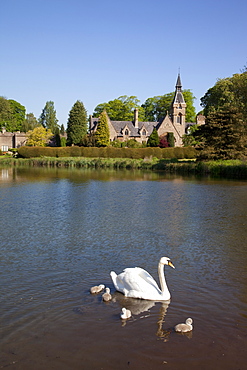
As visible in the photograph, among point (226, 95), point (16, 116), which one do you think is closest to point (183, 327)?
point (226, 95)

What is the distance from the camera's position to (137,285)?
6.80 meters

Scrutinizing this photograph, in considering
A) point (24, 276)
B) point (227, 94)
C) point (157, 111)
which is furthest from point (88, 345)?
point (157, 111)

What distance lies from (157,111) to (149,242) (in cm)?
9704

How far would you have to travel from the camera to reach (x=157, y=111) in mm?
105188

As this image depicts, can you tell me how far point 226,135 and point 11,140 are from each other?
5762 centimetres

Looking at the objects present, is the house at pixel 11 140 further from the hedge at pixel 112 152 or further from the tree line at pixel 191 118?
the hedge at pixel 112 152

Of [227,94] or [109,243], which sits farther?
[227,94]

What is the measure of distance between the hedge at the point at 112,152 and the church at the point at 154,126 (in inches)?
870

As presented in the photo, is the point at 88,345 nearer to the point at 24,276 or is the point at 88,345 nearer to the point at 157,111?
the point at 24,276

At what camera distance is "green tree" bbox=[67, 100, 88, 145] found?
75.2 meters

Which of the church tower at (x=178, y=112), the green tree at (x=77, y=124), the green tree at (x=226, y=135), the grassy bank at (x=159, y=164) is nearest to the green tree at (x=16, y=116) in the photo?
the green tree at (x=77, y=124)

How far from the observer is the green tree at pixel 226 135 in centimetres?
3878

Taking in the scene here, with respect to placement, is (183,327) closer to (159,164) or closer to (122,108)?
(159,164)

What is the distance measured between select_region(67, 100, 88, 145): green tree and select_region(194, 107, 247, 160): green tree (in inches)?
1514
